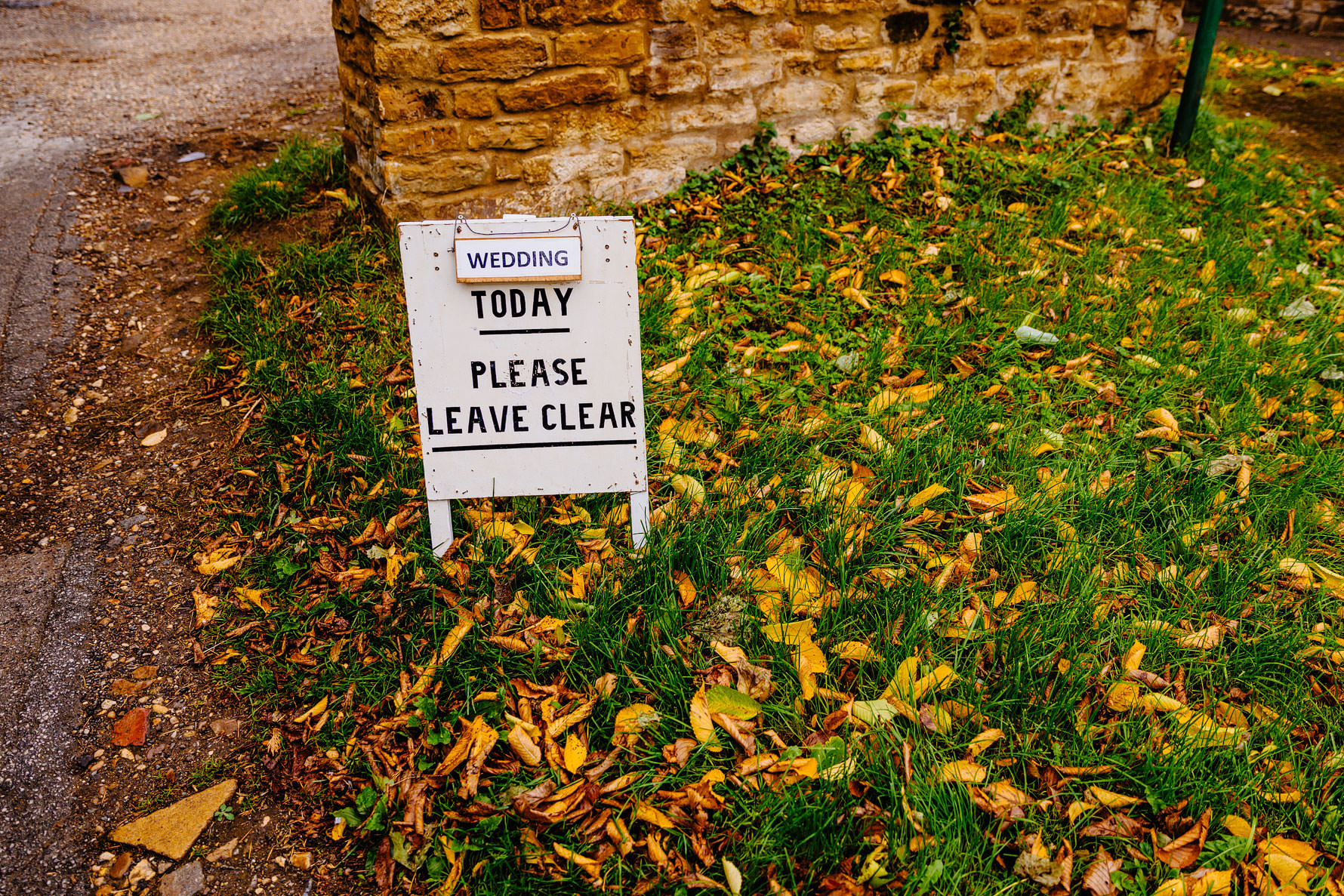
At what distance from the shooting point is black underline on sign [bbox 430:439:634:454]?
220cm

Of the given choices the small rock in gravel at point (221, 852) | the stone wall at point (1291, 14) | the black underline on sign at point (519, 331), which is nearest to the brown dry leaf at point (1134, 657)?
the black underline on sign at point (519, 331)

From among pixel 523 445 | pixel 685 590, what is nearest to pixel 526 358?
pixel 523 445

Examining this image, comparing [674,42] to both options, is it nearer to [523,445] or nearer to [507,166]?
[507,166]

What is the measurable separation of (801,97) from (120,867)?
4.12 metres

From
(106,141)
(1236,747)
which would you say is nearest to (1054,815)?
(1236,747)

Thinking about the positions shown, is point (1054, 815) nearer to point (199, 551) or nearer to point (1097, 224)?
point (199, 551)

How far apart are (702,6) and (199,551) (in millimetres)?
3089

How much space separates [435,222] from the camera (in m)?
2.01

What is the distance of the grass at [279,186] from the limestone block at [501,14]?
1200 millimetres

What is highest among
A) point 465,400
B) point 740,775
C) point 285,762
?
point 465,400

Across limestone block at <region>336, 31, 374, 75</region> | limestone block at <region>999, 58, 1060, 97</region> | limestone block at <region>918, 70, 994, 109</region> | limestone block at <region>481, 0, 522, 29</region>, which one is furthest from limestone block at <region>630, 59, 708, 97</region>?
limestone block at <region>999, 58, 1060, 97</region>

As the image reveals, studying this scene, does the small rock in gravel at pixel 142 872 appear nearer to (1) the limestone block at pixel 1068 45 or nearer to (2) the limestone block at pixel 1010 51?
(2) the limestone block at pixel 1010 51

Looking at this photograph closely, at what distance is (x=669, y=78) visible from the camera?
3.92 meters

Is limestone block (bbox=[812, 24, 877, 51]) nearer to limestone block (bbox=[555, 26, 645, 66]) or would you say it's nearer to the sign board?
limestone block (bbox=[555, 26, 645, 66])
